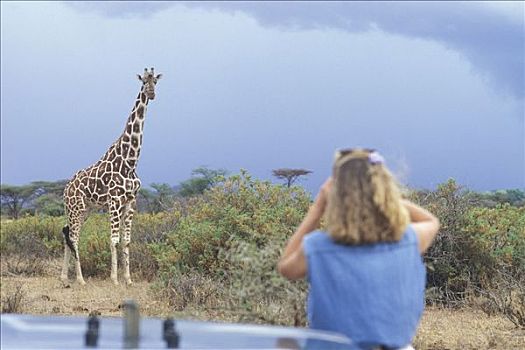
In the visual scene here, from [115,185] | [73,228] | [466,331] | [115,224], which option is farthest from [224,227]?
[466,331]

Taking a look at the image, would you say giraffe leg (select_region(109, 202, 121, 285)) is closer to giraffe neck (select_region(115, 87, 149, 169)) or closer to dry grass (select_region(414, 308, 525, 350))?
giraffe neck (select_region(115, 87, 149, 169))

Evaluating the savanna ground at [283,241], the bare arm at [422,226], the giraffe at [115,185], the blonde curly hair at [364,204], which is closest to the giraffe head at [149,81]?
the giraffe at [115,185]

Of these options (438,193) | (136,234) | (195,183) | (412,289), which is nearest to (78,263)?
(136,234)

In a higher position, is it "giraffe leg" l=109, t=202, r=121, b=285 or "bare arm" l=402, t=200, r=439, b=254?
"bare arm" l=402, t=200, r=439, b=254

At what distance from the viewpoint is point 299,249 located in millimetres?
2904

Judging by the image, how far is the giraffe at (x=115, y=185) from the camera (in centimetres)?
1172

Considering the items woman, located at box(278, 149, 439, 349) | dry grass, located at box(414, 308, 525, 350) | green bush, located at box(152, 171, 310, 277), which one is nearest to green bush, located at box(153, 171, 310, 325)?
green bush, located at box(152, 171, 310, 277)

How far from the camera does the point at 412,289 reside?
289cm

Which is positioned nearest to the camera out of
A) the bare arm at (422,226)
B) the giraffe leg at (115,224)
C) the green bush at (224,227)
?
the bare arm at (422,226)

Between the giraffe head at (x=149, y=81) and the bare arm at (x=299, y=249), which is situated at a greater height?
the giraffe head at (x=149, y=81)

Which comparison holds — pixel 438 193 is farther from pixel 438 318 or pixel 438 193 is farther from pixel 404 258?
pixel 404 258

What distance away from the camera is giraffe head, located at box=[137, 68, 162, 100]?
11.7 meters

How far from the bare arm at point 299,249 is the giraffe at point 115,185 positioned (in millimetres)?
8641

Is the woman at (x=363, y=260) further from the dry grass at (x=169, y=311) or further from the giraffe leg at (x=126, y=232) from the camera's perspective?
the giraffe leg at (x=126, y=232)
